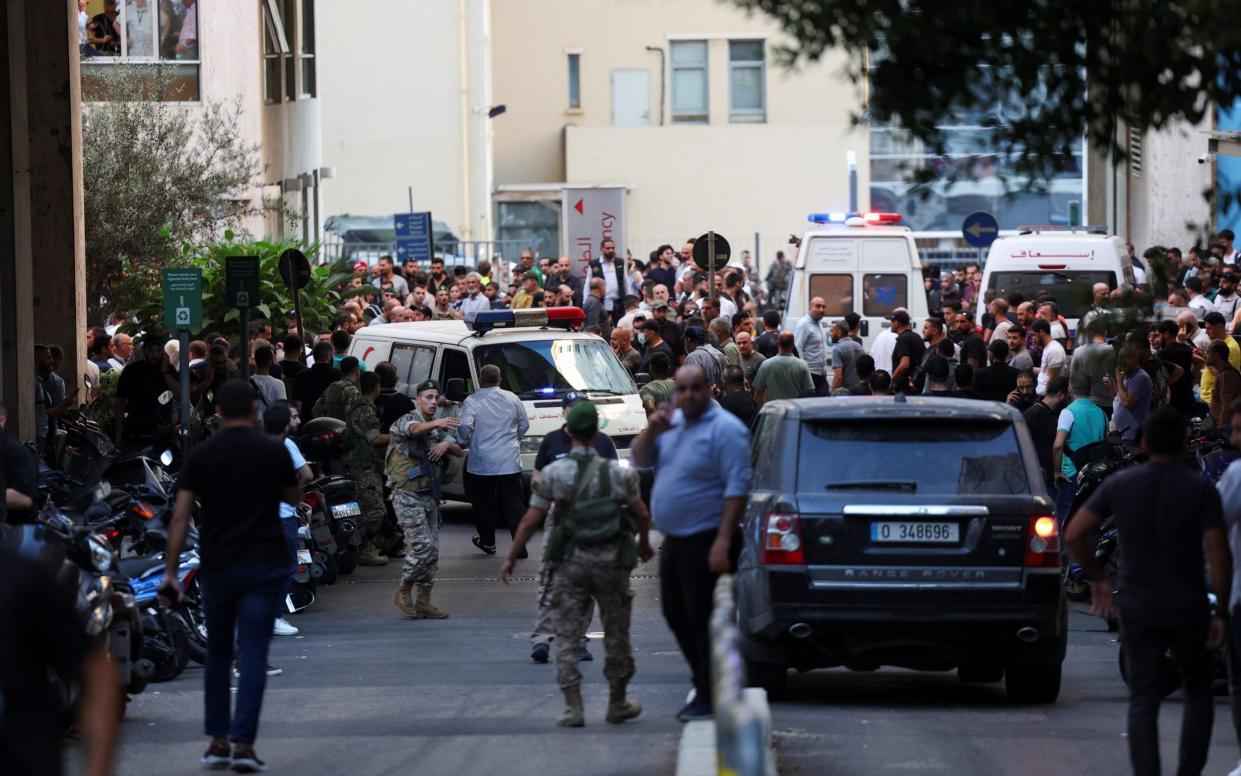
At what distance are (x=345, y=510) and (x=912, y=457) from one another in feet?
25.6

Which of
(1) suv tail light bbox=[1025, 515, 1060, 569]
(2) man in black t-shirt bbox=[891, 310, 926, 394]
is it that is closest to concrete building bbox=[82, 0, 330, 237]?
(2) man in black t-shirt bbox=[891, 310, 926, 394]

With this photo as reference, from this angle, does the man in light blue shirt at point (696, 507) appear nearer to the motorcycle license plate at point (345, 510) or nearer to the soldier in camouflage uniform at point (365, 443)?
the motorcycle license plate at point (345, 510)

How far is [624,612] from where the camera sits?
10.6 m

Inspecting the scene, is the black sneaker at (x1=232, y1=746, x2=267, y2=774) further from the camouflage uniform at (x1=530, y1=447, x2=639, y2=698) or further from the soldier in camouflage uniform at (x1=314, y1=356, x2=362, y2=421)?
the soldier in camouflage uniform at (x1=314, y1=356, x2=362, y2=421)

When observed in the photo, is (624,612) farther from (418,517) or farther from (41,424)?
(41,424)

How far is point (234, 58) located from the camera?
114 feet

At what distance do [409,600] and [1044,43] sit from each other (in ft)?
30.8

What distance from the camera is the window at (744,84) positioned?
6594 centimetres

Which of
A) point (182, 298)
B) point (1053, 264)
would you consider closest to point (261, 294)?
point (182, 298)

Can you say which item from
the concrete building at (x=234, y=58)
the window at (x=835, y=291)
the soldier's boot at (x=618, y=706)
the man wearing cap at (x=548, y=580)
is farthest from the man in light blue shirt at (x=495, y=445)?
the concrete building at (x=234, y=58)

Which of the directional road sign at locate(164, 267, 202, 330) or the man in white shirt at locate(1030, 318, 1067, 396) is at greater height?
Result: the directional road sign at locate(164, 267, 202, 330)

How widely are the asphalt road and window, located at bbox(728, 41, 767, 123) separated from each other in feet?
171

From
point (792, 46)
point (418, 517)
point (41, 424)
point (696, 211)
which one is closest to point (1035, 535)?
point (792, 46)

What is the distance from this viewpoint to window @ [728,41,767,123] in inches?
2596
